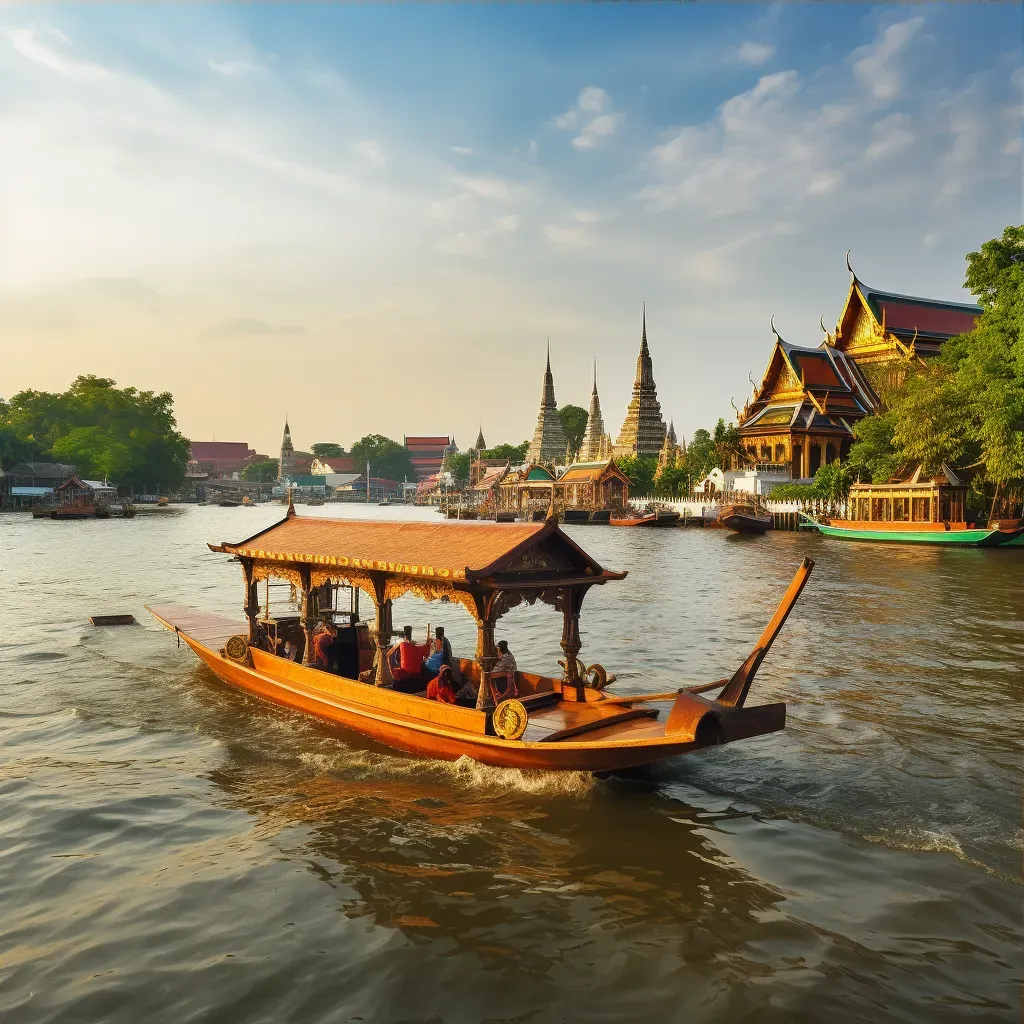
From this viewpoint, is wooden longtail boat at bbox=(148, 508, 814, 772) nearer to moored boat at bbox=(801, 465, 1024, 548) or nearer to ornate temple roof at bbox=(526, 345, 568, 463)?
moored boat at bbox=(801, 465, 1024, 548)

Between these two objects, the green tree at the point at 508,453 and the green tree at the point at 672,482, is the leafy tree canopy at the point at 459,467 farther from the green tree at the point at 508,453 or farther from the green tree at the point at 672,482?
the green tree at the point at 672,482

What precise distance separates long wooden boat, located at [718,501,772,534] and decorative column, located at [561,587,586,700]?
37306mm

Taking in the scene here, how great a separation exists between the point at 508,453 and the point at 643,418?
122 feet

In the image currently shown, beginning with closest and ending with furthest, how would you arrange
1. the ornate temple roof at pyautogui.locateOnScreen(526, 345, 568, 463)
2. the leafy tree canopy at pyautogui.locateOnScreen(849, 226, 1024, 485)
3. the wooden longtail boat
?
the wooden longtail boat
the leafy tree canopy at pyautogui.locateOnScreen(849, 226, 1024, 485)
the ornate temple roof at pyautogui.locateOnScreen(526, 345, 568, 463)

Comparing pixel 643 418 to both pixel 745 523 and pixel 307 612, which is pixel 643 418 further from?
pixel 307 612

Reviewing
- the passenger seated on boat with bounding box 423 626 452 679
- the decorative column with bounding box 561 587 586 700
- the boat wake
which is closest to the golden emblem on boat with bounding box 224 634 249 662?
the boat wake

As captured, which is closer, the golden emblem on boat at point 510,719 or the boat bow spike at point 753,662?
the boat bow spike at point 753,662

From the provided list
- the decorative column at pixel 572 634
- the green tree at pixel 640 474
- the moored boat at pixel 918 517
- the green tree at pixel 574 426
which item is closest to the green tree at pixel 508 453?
the green tree at pixel 574 426

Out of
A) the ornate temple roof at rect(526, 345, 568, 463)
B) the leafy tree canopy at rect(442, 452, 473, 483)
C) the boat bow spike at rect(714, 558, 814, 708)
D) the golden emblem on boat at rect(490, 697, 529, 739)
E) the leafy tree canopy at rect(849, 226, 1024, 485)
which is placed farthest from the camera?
the leafy tree canopy at rect(442, 452, 473, 483)

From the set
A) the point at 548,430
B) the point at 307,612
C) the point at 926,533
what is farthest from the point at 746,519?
the point at 548,430

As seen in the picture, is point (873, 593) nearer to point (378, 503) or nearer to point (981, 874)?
point (981, 874)

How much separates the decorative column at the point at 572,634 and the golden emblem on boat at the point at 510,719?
4.48ft

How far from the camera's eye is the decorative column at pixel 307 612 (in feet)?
34.8

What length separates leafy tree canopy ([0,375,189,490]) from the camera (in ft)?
261
